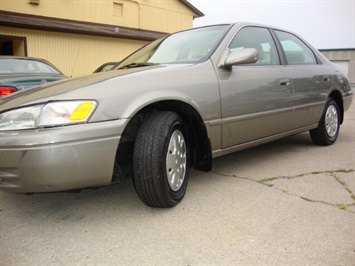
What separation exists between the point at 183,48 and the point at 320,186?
73.9 inches

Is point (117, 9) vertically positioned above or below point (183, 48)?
above

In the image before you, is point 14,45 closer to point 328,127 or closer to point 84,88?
point 328,127

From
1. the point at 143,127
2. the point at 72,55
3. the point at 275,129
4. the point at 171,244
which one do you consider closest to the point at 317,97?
the point at 275,129

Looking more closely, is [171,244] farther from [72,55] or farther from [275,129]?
[72,55]

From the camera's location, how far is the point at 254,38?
12.6 ft

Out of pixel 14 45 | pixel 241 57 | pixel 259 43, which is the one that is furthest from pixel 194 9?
pixel 241 57

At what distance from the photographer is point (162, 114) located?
8.86ft

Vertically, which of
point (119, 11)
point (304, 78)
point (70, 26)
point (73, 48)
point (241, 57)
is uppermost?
point (119, 11)

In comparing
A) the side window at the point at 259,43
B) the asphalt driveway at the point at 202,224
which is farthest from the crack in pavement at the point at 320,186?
the side window at the point at 259,43

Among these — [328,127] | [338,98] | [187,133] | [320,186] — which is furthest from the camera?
[338,98]

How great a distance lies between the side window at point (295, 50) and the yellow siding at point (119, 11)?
10.0 meters

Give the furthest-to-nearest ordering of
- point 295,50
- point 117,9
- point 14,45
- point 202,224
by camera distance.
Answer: point 117,9, point 14,45, point 295,50, point 202,224

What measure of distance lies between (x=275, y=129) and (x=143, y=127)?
1850 millimetres

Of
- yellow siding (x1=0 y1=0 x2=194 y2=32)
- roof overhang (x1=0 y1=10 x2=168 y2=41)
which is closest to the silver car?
roof overhang (x1=0 y1=10 x2=168 y2=41)
